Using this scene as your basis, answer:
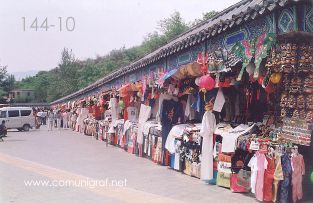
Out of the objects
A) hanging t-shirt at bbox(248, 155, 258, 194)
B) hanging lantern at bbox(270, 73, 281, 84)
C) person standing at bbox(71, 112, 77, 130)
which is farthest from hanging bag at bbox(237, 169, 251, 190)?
person standing at bbox(71, 112, 77, 130)

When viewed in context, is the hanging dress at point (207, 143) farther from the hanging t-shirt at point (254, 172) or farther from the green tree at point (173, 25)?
the green tree at point (173, 25)

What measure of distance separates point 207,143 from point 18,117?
22.4 m

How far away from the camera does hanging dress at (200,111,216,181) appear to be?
8.10 m

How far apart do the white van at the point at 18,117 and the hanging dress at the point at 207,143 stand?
21933mm

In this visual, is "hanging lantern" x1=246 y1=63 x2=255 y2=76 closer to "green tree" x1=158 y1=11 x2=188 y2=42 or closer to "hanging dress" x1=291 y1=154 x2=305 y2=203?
"hanging dress" x1=291 y1=154 x2=305 y2=203

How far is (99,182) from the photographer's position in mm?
8273

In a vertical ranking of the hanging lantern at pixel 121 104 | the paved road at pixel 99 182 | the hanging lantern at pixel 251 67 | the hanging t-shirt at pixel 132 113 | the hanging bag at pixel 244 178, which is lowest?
the paved road at pixel 99 182

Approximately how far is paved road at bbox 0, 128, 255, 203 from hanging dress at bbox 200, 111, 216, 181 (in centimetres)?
30

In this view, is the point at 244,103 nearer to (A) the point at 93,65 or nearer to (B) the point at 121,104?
(B) the point at 121,104

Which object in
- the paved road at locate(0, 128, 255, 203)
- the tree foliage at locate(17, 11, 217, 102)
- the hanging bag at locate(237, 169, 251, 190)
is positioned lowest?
the paved road at locate(0, 128, 255, 203)

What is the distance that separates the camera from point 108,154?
13.5 meters

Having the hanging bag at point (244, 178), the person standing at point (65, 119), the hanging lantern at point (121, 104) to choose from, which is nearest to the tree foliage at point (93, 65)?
the person standing at point (65, 119)

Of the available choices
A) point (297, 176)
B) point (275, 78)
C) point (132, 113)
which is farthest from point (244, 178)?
point (132, 113)

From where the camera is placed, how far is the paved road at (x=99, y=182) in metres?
6.94
